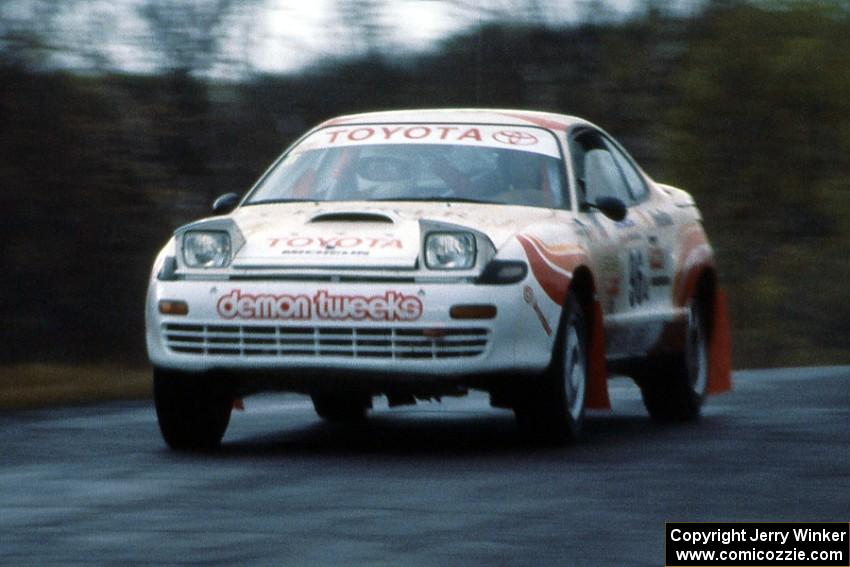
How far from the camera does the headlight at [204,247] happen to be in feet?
31.1

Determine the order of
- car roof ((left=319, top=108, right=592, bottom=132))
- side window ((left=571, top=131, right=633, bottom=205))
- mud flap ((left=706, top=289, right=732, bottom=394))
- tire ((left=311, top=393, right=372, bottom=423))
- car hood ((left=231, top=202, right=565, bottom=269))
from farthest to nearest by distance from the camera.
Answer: mud flap ((left=706, top=289, right=732, bottom=394))
tire ((left=311, top=393, right=372, bottom=423))
car roof ((left=319, top=108, right=592, bottom=132))
side window ((left=571, top=131, right=633, bottom=205))
car hood ((left=231, top=202, right=565, bottom=269))

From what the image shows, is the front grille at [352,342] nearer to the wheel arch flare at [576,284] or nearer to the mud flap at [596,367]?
the wheel arch flare at [576,284]

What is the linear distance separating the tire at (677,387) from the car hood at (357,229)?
1971 millimetres

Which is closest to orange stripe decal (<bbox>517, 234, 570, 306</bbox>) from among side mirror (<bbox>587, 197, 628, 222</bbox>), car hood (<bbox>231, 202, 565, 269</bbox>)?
car hood (<bbox>231, 202, 565, 269</bbox>)

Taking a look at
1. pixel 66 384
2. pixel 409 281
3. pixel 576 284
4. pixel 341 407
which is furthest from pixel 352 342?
pixel 66 384

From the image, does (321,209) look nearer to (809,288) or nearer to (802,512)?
(802,512)

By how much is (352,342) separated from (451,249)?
57cm

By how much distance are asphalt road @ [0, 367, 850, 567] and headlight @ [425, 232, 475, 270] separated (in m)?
0.84

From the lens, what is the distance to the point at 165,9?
1783 cm

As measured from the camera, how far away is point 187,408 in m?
9.62

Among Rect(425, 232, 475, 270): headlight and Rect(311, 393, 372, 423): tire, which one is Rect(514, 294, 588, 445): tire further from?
Rect(311, 393, 372, 423): tire

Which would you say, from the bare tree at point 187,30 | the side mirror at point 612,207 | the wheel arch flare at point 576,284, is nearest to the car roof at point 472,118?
the side mirror at point 612,207

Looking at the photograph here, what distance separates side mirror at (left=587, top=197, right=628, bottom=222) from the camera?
1045 centimetres

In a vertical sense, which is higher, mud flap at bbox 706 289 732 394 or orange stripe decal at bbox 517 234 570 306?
orange stripe decal at bbox 517 234 570 306
